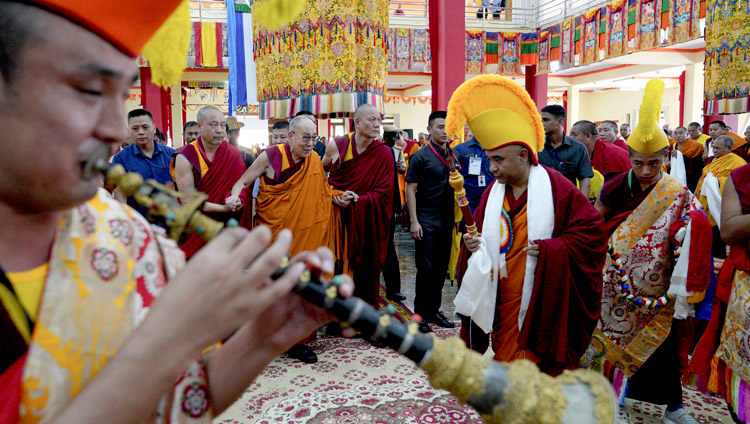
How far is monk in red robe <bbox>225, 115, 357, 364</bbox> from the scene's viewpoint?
11.6ft

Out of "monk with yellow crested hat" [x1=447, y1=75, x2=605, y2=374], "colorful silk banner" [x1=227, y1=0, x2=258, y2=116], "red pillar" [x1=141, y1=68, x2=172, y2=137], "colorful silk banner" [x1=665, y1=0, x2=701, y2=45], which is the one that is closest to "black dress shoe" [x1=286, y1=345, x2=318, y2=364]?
"monk with yellow crested hat" [x1=447, y1=75, x2=605, y2=374]

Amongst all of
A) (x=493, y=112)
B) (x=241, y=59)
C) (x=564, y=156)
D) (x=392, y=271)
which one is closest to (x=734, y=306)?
(x=493, y=112)

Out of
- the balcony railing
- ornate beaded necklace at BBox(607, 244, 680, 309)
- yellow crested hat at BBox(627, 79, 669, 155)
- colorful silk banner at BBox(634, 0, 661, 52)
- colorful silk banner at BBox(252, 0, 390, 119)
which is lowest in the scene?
ornate beaded necklace at BBox(607, 244, 680, 309)

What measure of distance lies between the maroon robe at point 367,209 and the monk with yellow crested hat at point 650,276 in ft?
5.51

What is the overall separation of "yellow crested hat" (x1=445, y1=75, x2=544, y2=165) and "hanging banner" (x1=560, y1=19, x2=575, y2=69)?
8.83 metres

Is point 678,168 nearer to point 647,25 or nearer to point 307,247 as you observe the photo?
point 647,25

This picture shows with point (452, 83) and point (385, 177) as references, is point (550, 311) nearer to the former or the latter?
point (385, 177)

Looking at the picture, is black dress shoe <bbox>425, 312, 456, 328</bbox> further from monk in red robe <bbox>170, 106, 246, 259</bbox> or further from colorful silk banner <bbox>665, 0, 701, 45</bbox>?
colorful silk banner <bbox>665, 0, 701, 45</bbox>

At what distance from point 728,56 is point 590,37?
5.15 m

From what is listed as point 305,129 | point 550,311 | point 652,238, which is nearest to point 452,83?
point 305,129

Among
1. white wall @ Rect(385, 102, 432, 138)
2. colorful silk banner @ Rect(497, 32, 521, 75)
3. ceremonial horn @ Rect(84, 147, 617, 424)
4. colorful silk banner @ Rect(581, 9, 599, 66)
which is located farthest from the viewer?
white wall @ Rect(385, 102, 432, 138)

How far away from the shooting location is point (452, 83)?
7102mm

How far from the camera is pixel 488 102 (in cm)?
235

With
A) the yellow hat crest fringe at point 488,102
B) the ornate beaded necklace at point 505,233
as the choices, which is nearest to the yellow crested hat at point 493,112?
the yellow hat crest fringe at point 488,102
